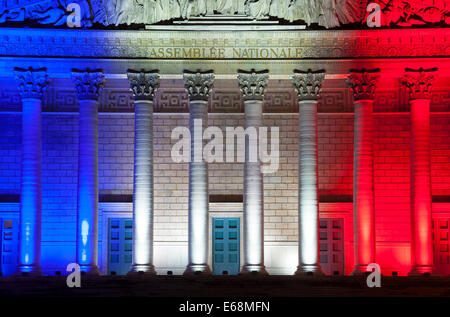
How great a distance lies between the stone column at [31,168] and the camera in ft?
149

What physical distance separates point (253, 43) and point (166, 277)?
12.1 metres

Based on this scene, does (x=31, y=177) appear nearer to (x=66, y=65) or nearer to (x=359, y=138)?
(x=66, y=65)

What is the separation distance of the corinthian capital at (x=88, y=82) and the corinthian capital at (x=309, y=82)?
9.44 m

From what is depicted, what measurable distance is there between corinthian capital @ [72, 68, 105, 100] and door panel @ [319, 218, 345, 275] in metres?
13.6

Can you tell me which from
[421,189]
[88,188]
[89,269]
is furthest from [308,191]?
[89,269]

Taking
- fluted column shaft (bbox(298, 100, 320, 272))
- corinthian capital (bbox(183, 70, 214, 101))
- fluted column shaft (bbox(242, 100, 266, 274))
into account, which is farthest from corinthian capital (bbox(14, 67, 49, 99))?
fluted column shaft (bbox(298, 100, 320, 272))

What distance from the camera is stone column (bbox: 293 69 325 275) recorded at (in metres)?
45.3

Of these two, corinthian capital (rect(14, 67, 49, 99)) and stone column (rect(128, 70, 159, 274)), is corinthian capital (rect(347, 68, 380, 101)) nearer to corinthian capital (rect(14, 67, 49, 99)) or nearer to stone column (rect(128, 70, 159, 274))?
stone column (rect(128, 70, 159, 274))

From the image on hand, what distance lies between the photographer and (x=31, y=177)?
45906 millimetres

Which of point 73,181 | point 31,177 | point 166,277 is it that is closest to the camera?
point 166,277

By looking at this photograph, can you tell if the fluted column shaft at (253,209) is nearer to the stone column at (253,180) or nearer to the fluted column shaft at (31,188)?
the stone column at (253,180)

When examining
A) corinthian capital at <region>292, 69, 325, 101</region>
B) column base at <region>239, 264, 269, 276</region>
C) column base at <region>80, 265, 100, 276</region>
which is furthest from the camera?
corinthian capital at <region>292, 69, 325, 101</region>
